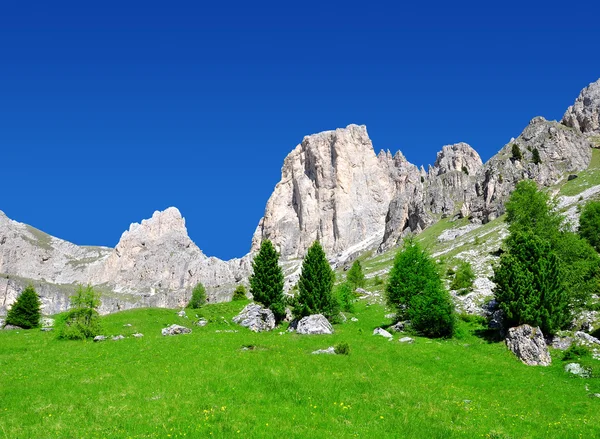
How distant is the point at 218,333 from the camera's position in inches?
1783

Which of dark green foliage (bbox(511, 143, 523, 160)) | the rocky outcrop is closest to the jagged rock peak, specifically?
the rocky outcrop

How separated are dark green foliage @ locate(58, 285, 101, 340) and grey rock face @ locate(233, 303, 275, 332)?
628 inches

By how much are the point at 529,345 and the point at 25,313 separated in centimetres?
5521

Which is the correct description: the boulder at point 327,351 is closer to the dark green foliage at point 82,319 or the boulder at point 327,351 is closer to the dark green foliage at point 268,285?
the dark green foliage at point 268,285

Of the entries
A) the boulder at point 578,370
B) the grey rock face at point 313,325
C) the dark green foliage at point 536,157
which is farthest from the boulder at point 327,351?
the dark green foliage at point 536,157

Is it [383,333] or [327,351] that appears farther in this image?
[383,333]

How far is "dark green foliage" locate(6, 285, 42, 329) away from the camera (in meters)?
53.8

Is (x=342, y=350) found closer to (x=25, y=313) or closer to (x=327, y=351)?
(x=327, y=351)

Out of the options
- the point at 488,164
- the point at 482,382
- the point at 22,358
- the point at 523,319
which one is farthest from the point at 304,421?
the point at 488,164

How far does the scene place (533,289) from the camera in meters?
40.1

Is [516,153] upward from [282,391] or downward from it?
upward

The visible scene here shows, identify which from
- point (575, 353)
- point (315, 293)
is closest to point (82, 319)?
point (315, 293)

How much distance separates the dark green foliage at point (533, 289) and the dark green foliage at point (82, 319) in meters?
39.3

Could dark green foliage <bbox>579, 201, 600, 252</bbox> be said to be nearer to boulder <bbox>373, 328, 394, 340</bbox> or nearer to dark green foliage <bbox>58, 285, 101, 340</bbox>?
boulder <bbox>373, 328, 394, 340</bbox>
